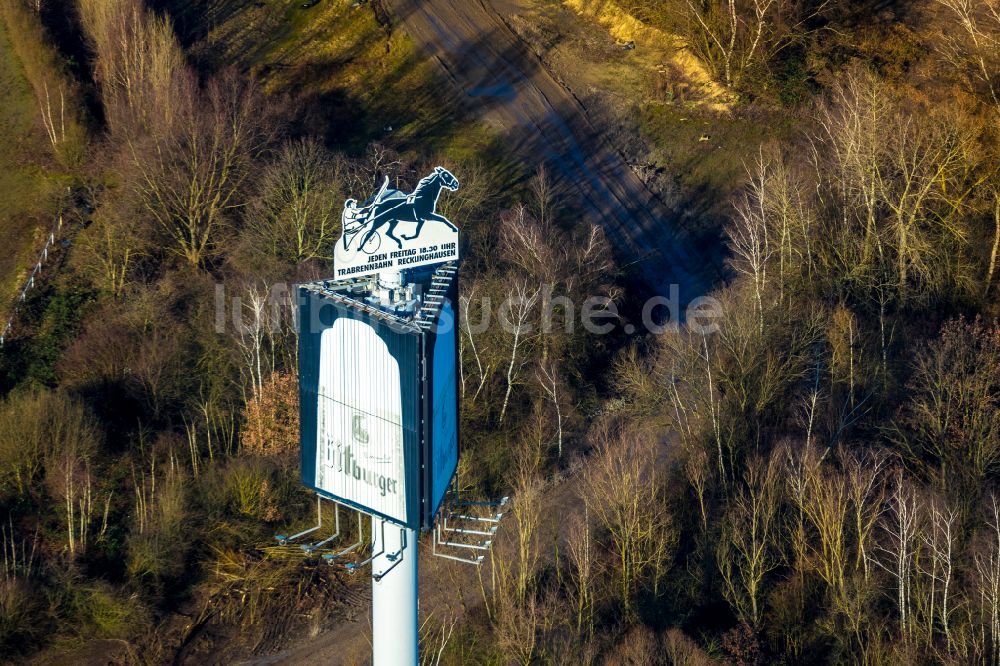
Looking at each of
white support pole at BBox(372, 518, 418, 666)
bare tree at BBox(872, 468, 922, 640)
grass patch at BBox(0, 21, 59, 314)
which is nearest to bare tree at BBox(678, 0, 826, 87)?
bare tree at BBox(872, 468, 922, 640)

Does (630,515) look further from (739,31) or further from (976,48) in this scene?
(739,31)

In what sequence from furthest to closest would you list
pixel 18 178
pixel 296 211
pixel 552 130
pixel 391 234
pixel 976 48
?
pixel 552 130, pixel 18 178, pixel 976 48, pixel 296 211, pixel 391 234

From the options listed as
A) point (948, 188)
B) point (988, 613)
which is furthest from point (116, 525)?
point (948, 188)

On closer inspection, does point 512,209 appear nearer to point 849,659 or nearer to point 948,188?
point 948,188

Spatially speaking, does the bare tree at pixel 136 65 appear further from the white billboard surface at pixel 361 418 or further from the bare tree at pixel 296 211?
the white billboard surface at pixel 361 418

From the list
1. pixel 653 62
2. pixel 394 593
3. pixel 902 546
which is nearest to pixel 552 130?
pixel 653 62

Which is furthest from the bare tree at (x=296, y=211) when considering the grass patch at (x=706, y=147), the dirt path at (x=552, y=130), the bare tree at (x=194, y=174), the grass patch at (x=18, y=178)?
the grass patch at (x=706, y=147)

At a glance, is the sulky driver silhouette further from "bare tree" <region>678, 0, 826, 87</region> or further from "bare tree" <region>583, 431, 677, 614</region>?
"bare tree" <region>678, 0, 826, 87</region>

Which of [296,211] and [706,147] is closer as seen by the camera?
[296,211]
